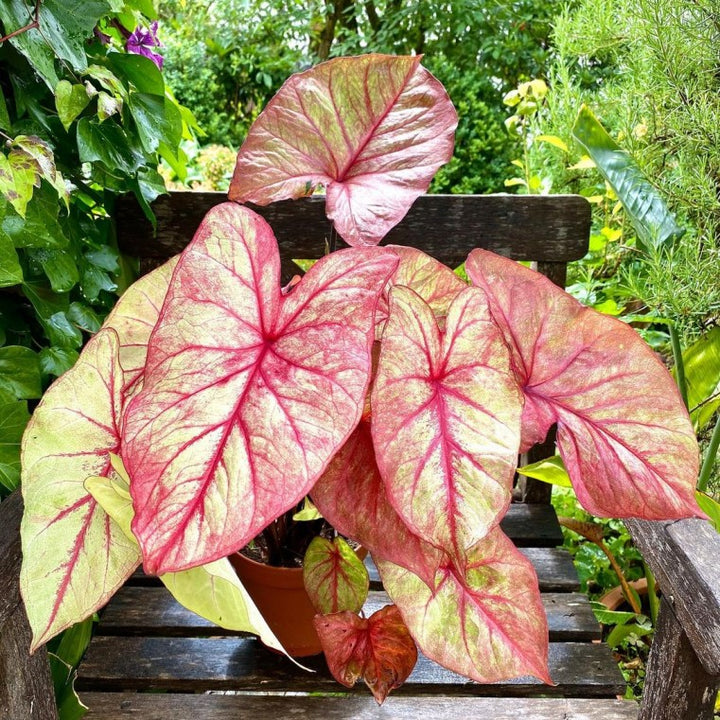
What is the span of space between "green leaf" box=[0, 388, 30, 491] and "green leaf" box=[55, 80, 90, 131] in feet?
0.97

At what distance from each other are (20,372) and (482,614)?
540mm

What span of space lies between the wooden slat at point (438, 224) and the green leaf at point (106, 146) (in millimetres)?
217

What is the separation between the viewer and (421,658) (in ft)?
3.24

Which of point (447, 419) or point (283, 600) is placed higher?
point (447, 419)

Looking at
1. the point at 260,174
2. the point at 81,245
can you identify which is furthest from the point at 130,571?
the point at 81,245

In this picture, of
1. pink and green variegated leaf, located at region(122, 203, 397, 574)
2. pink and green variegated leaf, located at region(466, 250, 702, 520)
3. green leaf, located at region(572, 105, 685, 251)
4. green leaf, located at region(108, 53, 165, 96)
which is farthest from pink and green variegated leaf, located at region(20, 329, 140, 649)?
green leaf, located at region(572, 105, 685, 251)

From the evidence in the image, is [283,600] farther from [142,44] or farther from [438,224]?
[142,44]

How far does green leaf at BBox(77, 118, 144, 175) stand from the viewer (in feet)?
2.55

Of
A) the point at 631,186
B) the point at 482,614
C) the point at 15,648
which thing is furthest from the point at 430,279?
the point at 631,186

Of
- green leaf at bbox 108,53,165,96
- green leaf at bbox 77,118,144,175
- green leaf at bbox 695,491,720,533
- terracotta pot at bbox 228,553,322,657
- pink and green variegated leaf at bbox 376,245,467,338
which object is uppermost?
green leaf at bbox 108,53,165,96

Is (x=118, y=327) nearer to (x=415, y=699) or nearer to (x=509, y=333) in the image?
(x=509, y=333)

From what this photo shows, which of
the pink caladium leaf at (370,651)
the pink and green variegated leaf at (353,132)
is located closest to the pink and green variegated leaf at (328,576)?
the pink caladium leaf at (370,651)

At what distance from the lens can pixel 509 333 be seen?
602 mm

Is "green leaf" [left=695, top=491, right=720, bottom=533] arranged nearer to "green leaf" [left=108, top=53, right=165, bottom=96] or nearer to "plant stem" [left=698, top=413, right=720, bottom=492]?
"plant stem" [left=698, top=413, right=720, bottom=492]
